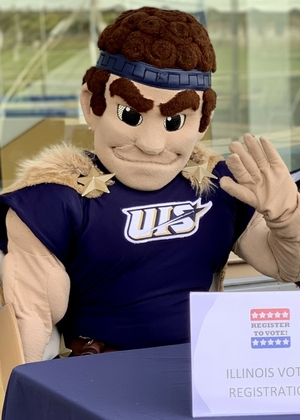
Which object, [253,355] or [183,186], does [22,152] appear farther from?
[253,355]

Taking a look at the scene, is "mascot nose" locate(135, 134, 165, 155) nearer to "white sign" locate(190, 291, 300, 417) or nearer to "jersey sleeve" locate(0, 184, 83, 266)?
"jersey sleeve" locate(0, 184, 83, 266)

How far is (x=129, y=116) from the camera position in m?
2.11

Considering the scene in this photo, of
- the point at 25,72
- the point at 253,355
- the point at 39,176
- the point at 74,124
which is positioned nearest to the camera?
the point at 253,355

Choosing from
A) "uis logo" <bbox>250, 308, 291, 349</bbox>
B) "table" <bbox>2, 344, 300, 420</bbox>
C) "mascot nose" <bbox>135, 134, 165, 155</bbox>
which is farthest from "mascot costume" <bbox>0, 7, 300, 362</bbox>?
"uis logo" <bbox>250, 308, 291, 349</bbox>

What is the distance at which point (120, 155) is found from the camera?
2.14 metres

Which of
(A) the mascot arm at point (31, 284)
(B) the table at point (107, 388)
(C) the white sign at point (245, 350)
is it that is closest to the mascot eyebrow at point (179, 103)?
(A) the mascot arm at point (31, 284)

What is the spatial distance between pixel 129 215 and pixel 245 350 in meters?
0.71

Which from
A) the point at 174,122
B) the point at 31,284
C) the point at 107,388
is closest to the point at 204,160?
the point at 174,122

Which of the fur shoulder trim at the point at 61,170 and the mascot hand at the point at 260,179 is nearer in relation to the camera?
the mascot hand at the point at 260,179

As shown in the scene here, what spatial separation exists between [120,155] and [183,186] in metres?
0.18

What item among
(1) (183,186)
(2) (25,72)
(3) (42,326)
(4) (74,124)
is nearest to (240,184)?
(1) (183,186)

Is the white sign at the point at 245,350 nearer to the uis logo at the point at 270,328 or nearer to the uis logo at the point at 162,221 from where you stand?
the uis logo at the point at 270,328

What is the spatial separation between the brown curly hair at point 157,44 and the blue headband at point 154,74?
0.04 ft

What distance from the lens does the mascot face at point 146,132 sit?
2092 millimetres
